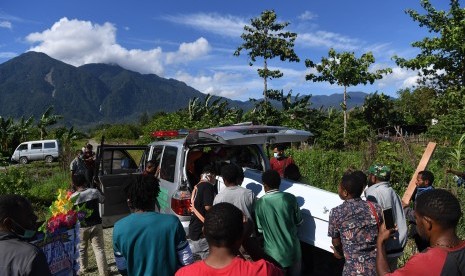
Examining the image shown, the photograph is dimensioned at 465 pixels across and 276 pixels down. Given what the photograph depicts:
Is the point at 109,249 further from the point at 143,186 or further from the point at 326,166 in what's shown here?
the point at 326,166

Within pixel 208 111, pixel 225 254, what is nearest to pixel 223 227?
pixel 225 254

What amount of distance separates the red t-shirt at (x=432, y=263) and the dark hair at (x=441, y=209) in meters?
0.12

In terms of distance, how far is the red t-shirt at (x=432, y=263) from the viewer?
1.95m

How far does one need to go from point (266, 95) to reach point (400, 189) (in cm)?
1859

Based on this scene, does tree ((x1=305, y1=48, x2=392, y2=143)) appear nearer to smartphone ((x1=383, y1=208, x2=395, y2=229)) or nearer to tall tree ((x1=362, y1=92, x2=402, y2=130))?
tall tree ((x1=362, y1=92, x2=402, y2=130))

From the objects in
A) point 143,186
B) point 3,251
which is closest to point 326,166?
point 143,186

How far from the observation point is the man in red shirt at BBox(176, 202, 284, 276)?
1999 mm

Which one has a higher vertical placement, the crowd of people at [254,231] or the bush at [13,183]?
the crowd of people at [254,231]

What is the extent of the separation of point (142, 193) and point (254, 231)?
1.76 meters

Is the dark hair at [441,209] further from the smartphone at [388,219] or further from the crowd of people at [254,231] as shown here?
the smartphone at [388,219]

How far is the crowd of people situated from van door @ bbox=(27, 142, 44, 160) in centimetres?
3015

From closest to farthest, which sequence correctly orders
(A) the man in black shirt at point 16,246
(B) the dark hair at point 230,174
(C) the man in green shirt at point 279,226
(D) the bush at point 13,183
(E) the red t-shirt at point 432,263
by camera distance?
1. (E) the red t-shirt at point 432,263
2. (A) the man in black shirt at point 16,246
3. (C) the man in green shirt at point 279,226
4. (B) the dark hair at point 230,174
5. (D) the bush at point 13,183

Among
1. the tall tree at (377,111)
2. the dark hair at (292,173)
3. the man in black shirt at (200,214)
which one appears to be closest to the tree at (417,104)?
the tall tree at (377,111)

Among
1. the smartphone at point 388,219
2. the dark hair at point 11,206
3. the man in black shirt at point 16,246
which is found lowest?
the smartphone at point 388,219
